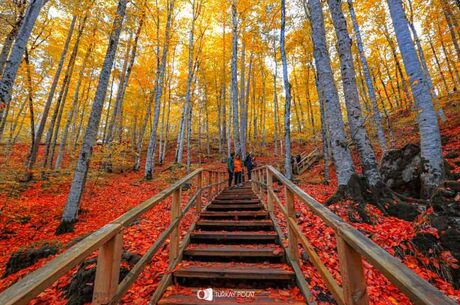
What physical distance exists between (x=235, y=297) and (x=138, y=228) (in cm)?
371

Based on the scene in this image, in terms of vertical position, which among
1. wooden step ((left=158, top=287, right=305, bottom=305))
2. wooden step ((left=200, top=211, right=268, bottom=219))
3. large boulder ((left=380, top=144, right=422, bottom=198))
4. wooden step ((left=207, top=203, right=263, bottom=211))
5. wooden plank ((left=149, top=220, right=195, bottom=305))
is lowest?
wooden step ((left=158, top=287, right=305, bottom=305))

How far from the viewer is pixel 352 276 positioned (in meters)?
1.60

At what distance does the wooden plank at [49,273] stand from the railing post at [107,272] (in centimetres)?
11

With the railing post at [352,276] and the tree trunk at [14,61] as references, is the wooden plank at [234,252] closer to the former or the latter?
the railing post at [352,276]

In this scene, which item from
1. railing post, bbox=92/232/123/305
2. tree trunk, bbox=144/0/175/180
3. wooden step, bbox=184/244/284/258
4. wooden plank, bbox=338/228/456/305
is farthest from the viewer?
tree trunk, bbox=144/0/175/180

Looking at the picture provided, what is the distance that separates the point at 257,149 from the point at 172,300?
2183cm

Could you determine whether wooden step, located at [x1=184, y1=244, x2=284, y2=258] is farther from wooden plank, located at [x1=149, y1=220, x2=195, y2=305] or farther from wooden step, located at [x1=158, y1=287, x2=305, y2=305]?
wooden step, located at [x1=158, y1=287, x2=305, y2=305]

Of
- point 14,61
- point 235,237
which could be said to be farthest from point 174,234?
point 14,61

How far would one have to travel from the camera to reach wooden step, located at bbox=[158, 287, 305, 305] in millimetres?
2443

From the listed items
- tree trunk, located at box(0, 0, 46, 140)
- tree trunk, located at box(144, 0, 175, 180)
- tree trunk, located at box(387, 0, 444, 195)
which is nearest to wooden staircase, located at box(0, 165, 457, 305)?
tree trunk, located at box(387, 0, 444, 195)

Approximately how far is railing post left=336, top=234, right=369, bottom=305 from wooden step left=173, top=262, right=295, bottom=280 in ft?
4.24

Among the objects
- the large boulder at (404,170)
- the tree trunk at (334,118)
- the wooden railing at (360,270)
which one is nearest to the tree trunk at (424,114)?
the large boulder at (404,170)

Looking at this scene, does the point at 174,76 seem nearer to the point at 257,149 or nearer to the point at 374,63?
the point at 257,149

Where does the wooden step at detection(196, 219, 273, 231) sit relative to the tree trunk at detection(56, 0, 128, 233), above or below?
below
